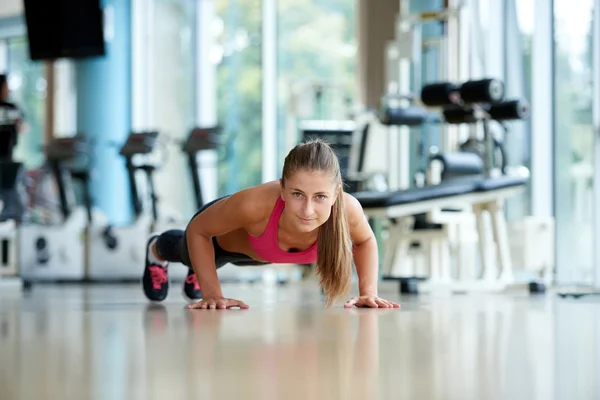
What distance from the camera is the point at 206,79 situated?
9.81 m

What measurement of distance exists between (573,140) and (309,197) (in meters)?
4.42

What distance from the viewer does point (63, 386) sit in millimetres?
1217

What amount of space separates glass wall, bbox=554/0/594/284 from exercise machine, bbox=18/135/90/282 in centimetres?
344

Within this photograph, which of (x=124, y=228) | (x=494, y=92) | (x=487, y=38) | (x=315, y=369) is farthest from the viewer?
(x=124, y=228)

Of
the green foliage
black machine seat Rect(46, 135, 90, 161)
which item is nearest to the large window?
the green foliage

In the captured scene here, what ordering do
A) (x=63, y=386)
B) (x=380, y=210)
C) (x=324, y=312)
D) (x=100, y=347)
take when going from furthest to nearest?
(x=380, y=210)
(x=324, y=312)
(x=100, y=347)
(x=63, y=386)

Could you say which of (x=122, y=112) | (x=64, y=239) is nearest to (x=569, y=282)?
(x=64, y=239)

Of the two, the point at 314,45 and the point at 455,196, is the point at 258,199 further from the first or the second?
the point at 314,45

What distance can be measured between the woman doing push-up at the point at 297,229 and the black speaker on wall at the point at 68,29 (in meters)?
6.15

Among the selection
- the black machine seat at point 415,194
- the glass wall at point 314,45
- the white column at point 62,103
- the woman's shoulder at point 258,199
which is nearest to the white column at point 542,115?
the black machine seat at point 415,194

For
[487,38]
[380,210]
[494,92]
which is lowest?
[380,210]

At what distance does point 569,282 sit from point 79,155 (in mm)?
3680

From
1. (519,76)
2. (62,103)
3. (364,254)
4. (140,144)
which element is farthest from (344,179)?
(62,103)

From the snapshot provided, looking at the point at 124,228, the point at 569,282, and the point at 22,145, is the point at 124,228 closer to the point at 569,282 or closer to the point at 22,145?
the point at 569,282
